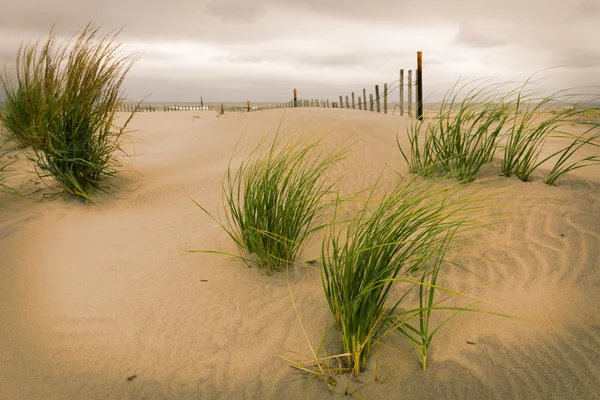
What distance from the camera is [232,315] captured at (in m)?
A: 2.44

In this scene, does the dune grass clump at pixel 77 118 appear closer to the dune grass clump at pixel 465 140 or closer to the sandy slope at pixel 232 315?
the sandy slope at pixel 232 315

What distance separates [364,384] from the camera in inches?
72.9

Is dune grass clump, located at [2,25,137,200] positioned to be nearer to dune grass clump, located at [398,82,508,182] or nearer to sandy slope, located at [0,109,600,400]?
sandy slope, located at [0,109,600,400]

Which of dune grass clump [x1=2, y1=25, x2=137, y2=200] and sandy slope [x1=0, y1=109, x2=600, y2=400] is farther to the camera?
dune grass clump [x1=2, y1=25, x2=137, y2=200]

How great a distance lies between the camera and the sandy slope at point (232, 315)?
1.88m

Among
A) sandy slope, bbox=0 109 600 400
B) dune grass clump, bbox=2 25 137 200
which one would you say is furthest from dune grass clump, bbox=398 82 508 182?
dune grass clump, bbox=2 25 137 200

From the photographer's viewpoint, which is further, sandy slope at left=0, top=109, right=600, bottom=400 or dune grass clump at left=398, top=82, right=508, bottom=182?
dune grass clump at left=398, top=82, right=508, bottom=182

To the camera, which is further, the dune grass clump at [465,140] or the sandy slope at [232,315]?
the dune grass clump at [465,140]

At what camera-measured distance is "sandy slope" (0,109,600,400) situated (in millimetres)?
1882

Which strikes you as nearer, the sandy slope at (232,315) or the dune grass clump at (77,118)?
the sandy slope at (232,315)

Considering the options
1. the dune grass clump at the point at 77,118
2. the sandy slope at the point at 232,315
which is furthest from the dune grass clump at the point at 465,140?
the dune grass clump at the point at 77,118

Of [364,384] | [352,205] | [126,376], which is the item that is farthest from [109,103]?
[364,384]

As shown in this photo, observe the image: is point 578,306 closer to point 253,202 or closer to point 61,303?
point 253,202

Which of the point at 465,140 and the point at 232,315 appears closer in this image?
the point at 232,315
